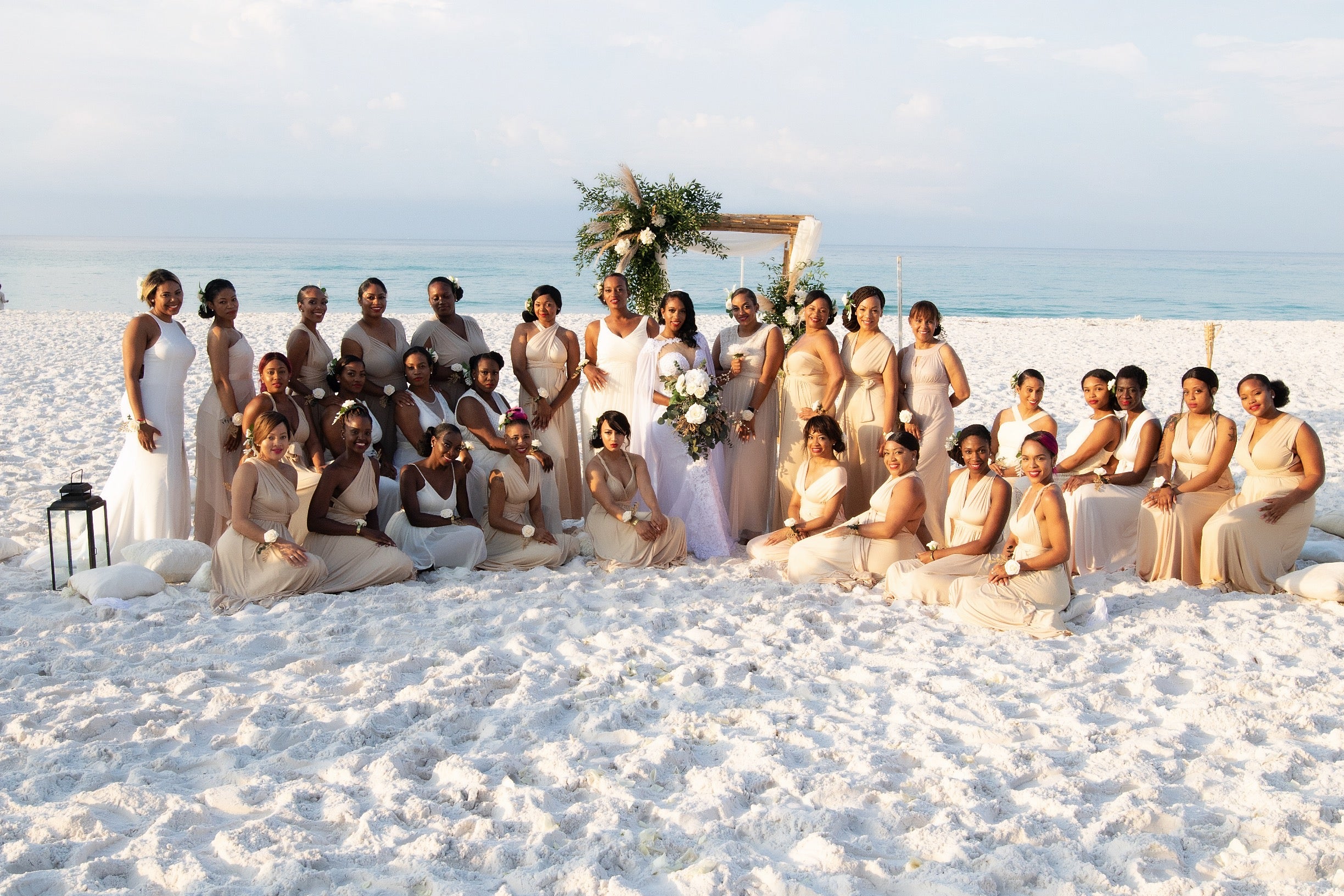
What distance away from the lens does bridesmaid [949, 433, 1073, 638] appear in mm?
5539

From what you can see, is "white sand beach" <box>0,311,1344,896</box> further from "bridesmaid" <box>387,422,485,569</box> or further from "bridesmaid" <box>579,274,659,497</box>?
"bridesmaid" <box>579,274,659,497</box>

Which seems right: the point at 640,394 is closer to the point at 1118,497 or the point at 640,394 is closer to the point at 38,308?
the point at 1118,497

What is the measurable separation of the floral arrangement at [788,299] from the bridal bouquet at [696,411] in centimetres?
81

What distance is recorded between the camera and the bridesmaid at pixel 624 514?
6.71 meters

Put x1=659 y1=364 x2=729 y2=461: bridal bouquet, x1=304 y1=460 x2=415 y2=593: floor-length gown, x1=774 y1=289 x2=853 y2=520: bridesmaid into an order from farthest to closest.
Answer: x1=774 y1=289 x2=853 y2=520: bridesmaid
x1=659 y1=364 x2=729 y2=461: bridal bouquet
x1=304 y1=460 x2=415 y2=593: floor-length gown

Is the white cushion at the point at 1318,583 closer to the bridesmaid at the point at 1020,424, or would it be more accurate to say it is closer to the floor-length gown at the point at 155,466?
the bridesmaid at the point at 1020,424

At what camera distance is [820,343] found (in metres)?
7.21

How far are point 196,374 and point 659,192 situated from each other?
393 inches

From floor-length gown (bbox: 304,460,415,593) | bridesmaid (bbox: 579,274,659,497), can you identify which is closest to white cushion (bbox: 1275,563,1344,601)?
bridesmaid (bbox: 579,274,659,497)

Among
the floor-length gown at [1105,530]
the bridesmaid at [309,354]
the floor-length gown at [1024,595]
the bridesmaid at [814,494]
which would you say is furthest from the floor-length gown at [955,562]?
the bridesmaid at [309,354]

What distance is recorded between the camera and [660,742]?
4.17 m

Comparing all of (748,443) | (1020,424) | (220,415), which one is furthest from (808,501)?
(220,415)

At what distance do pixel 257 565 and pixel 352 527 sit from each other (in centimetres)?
61

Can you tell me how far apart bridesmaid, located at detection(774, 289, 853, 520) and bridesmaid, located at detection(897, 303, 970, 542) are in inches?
19.1
